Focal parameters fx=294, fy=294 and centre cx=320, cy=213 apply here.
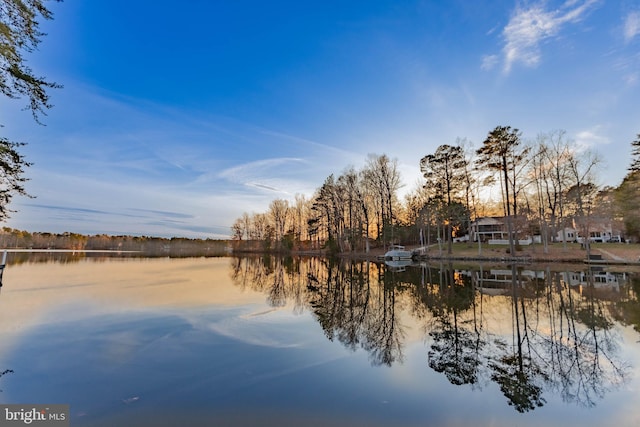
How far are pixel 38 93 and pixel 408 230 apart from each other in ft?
165

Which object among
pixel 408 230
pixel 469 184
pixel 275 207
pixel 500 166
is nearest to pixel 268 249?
pixel 275 207

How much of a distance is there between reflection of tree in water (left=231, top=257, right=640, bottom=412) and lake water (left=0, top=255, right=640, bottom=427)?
0.13 ft

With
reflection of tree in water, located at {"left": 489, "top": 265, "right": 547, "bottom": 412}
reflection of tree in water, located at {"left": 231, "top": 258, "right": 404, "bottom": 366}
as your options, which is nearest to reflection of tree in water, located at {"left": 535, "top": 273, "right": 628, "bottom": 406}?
reflection of tree in water, located at {"left": 489, "top": 265, "right": 547, "bottom": 412}

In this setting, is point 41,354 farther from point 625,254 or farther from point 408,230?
point 408,230

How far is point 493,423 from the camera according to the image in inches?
128

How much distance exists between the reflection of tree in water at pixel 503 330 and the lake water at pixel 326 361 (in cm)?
4

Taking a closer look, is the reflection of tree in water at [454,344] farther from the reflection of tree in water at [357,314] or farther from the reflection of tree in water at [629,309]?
the reflection of tree in water at [629,309]

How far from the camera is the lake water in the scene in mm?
3430

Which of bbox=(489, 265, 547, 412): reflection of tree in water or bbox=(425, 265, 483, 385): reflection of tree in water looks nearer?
bbox=(489, 265, 547, 412): reflection of tree in water

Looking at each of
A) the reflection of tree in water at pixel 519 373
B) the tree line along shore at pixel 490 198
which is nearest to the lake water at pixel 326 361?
the reflection of tree in water at pixel 519 373

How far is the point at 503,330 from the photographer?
688cm

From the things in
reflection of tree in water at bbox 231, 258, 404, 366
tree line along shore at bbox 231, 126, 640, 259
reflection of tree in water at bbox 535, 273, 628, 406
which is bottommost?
reflection of tree in water at bbox 231, 258, 404, 366

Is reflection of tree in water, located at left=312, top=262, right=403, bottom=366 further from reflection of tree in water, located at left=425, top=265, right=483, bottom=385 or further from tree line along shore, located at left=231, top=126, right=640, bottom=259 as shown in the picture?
tree line along shore, located at left=231, top=126, right=640, bottom=259

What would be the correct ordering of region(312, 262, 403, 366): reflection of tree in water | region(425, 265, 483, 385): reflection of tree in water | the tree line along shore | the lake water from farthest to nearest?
1. the tree line along shore
2. region(312, 262, 403, 366): reflection of tree in water
3. region(425, 265, 483, 385): reflection of tree in water
4. the lake water
